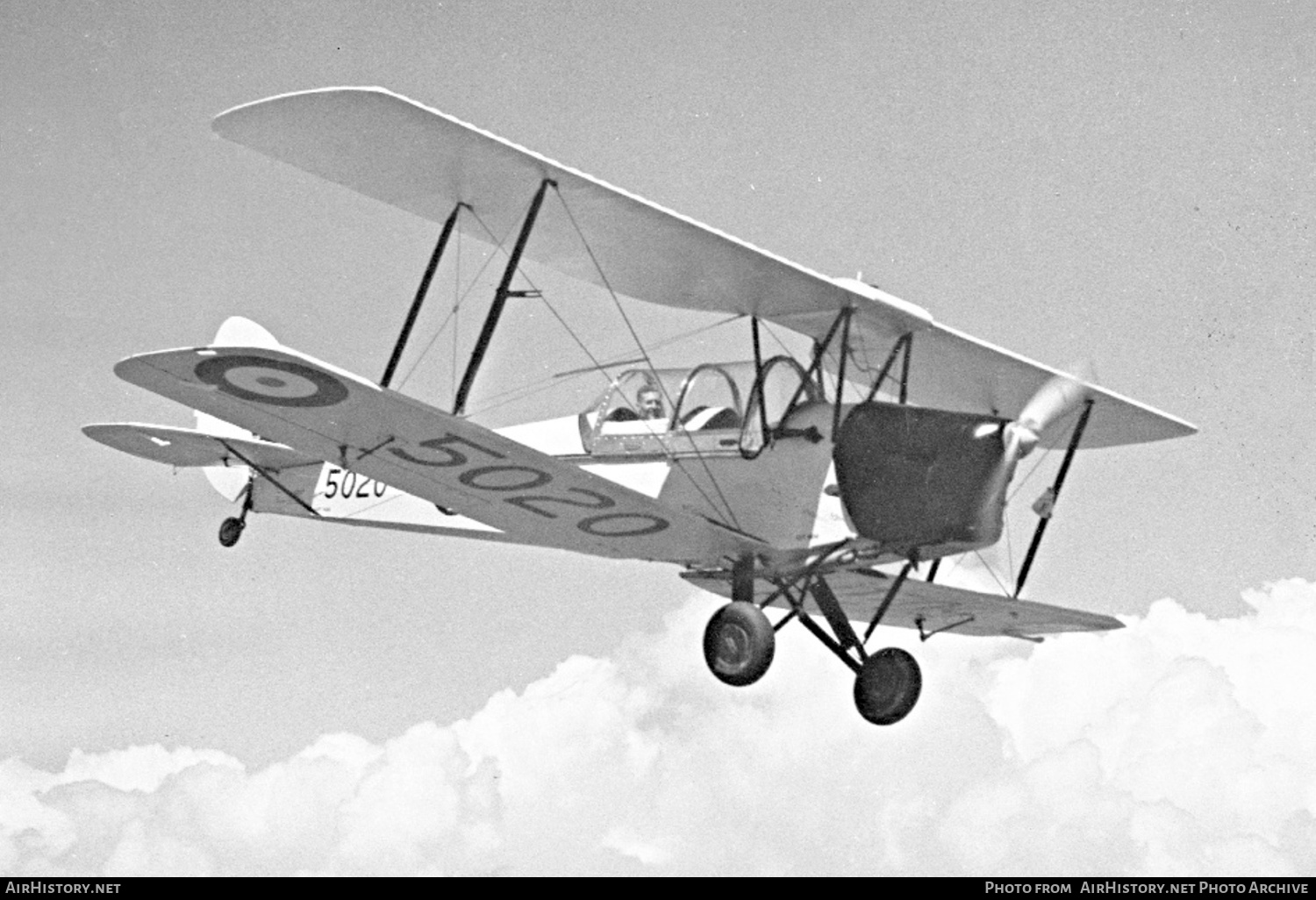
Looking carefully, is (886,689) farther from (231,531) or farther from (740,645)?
(231,531)

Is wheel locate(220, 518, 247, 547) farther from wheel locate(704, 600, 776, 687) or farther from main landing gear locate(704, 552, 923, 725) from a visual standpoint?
wheel locate(704, 600, 776, 687)

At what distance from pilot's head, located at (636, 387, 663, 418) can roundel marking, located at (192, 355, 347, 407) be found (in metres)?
2.57

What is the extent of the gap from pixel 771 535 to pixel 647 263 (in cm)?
203

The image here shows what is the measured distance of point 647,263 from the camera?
1237 cm

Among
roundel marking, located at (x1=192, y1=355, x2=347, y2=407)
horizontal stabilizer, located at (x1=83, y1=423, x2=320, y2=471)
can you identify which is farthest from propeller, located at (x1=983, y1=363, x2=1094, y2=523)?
horizontal stabilizer, located at (x1=83, y1=423, x2=320, y2=471)

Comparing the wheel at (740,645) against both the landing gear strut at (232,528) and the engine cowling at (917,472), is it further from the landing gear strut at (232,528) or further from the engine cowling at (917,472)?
the landing gear strut at (232,528)

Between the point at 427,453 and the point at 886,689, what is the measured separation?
3.72 metres

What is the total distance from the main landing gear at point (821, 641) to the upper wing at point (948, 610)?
0.54 metres

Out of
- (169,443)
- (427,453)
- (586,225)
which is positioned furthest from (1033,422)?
(169,443)

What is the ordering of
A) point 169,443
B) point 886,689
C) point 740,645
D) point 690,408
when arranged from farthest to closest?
point 169,443
point 886,689
point 690,408
point 740,645

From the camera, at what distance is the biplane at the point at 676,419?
10969 millimetres

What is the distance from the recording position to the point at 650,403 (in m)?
12.7

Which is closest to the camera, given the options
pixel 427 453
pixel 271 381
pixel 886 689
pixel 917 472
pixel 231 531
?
pixel 271 381
